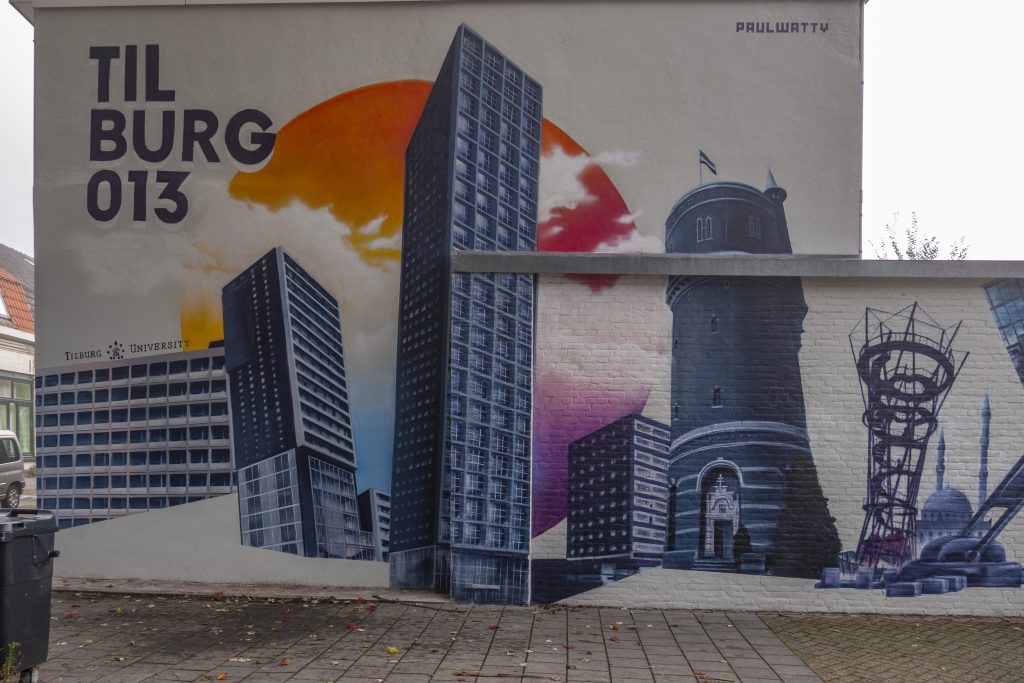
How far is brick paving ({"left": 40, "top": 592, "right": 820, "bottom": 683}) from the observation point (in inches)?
281

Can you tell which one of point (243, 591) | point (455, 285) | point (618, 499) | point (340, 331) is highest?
point (455, 285)

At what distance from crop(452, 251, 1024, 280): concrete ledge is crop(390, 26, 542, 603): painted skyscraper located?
0.59ft

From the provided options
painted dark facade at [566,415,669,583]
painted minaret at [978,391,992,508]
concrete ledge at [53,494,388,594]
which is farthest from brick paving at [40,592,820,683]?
painted minaret at [978,391,992,508]

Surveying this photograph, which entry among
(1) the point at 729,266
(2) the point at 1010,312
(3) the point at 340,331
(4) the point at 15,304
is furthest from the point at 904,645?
(4) the point at 15,304

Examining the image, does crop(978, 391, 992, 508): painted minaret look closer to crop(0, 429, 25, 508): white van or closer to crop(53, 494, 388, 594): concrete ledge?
crop(53, 494, 388, 594): concrete ledge

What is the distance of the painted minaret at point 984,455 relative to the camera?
372 inches

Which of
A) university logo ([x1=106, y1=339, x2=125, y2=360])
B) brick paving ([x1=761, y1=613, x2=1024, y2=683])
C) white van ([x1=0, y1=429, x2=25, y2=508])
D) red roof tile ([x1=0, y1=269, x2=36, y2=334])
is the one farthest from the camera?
red roof tile ([x1=0, y1=269, x2=36, y2=334])

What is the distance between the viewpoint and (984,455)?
9.48 metres

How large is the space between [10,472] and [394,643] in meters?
15.6

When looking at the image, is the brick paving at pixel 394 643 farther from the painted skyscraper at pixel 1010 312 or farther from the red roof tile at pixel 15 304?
the red roof tile at pixel 15 304

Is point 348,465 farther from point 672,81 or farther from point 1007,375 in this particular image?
point 1007,375

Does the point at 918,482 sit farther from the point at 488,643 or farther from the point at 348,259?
the point at 348,259

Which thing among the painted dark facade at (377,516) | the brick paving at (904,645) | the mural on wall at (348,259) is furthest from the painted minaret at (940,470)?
the painted dark facade at (377,516)

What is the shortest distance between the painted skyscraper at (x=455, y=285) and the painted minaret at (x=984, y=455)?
14.9 feet
